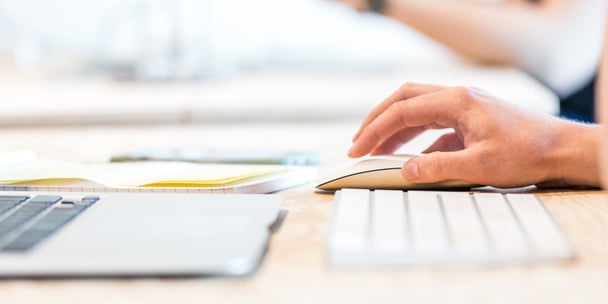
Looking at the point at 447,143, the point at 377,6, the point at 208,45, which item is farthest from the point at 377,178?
the point at 208,45

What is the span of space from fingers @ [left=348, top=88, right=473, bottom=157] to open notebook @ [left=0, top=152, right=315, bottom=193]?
92 millimetres

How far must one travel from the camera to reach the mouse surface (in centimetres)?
85

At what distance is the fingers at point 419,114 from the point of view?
0.89 meters

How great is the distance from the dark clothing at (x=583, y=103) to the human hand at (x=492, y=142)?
0.81 meters

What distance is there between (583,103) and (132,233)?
1.26 meters

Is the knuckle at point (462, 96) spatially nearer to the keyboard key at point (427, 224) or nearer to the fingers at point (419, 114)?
the fingers at point (419, 114)

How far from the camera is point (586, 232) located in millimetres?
681

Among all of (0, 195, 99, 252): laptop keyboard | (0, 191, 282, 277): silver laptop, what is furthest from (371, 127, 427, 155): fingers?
(0, 195, 99, 252): laptop keyboard

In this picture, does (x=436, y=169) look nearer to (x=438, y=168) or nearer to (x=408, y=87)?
(x=438, y=168)

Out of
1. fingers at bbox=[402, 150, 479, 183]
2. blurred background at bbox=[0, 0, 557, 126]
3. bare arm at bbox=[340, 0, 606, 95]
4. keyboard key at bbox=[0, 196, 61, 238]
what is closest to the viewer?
keyboard key at bbox=[0, 196, 61, 238]

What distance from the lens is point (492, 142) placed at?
2.75ft

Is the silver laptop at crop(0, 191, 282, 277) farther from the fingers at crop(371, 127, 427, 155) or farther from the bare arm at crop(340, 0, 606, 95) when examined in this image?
the bare arm at crop(340, 0, 606, 95)

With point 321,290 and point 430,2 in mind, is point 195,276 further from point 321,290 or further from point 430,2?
point 430,2

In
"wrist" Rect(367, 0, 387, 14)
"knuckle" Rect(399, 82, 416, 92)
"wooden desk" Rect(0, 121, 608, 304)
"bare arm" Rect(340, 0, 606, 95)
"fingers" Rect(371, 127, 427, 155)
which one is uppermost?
"wrist" Rect(367, 0, 387, 14)
